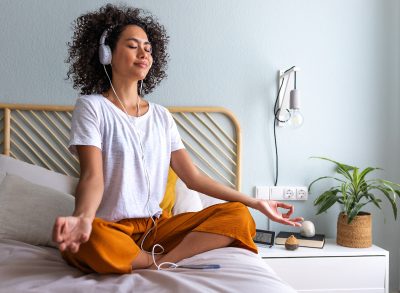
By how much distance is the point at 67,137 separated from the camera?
2.28 metres

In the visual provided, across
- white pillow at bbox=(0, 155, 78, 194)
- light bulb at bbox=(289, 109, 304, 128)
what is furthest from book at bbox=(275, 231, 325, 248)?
white pillow at bbox=(0, 155, 78, 194)

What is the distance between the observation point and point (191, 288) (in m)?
1.02

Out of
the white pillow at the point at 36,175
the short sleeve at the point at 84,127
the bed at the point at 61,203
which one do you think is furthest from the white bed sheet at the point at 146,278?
the white pillow at the point at 36,175

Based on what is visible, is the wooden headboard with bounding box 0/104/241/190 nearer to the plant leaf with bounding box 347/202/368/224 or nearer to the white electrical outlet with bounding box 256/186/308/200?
the white electrical outlet with bounding box 256/186/308/200

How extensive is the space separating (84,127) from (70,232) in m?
0.46

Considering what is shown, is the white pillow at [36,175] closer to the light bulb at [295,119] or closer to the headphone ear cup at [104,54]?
the headphone ear cup at [104,54]

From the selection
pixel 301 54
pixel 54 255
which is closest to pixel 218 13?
pixel 301 54

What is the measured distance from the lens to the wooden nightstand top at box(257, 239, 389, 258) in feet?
6.49

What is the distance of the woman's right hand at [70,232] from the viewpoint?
93cm

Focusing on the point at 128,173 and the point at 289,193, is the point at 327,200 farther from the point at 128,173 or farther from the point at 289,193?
the point at 128,173

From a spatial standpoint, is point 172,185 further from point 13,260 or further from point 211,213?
point 13,260

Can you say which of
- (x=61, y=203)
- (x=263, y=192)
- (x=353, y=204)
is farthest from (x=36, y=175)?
(x=353, y=204)

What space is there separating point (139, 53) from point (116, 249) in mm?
677

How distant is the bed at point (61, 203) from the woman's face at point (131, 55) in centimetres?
58
